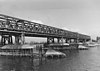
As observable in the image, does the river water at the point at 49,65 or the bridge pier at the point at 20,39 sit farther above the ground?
the bridge pier at the point at 20,39

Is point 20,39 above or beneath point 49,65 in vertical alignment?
above

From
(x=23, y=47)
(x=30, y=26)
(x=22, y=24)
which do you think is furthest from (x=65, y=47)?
(x=23, y=47)

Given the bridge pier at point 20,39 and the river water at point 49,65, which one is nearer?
the river water at point 49,65

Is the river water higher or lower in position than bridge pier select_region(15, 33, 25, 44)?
lower

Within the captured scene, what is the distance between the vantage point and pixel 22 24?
128 m

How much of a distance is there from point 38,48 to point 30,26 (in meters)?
47.8

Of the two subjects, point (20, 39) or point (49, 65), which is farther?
point (20, 39)

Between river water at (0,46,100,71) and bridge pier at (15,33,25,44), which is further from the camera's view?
bridge pier at (15,33,25,44)

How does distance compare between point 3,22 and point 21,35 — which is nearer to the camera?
point 3,22

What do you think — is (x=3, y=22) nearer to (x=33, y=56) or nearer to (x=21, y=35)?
(x=21, y=35)

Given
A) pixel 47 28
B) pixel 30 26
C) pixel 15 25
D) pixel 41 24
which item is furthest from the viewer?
pixel 47 28

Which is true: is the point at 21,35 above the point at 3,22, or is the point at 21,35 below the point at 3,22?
below

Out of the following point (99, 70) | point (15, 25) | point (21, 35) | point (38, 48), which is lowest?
point (99, 70)

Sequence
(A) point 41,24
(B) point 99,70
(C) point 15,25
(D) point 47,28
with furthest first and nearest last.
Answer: (D) point 47,28 < (A) point 41,24 < (C) point 15,25 < (B) point 99,70
